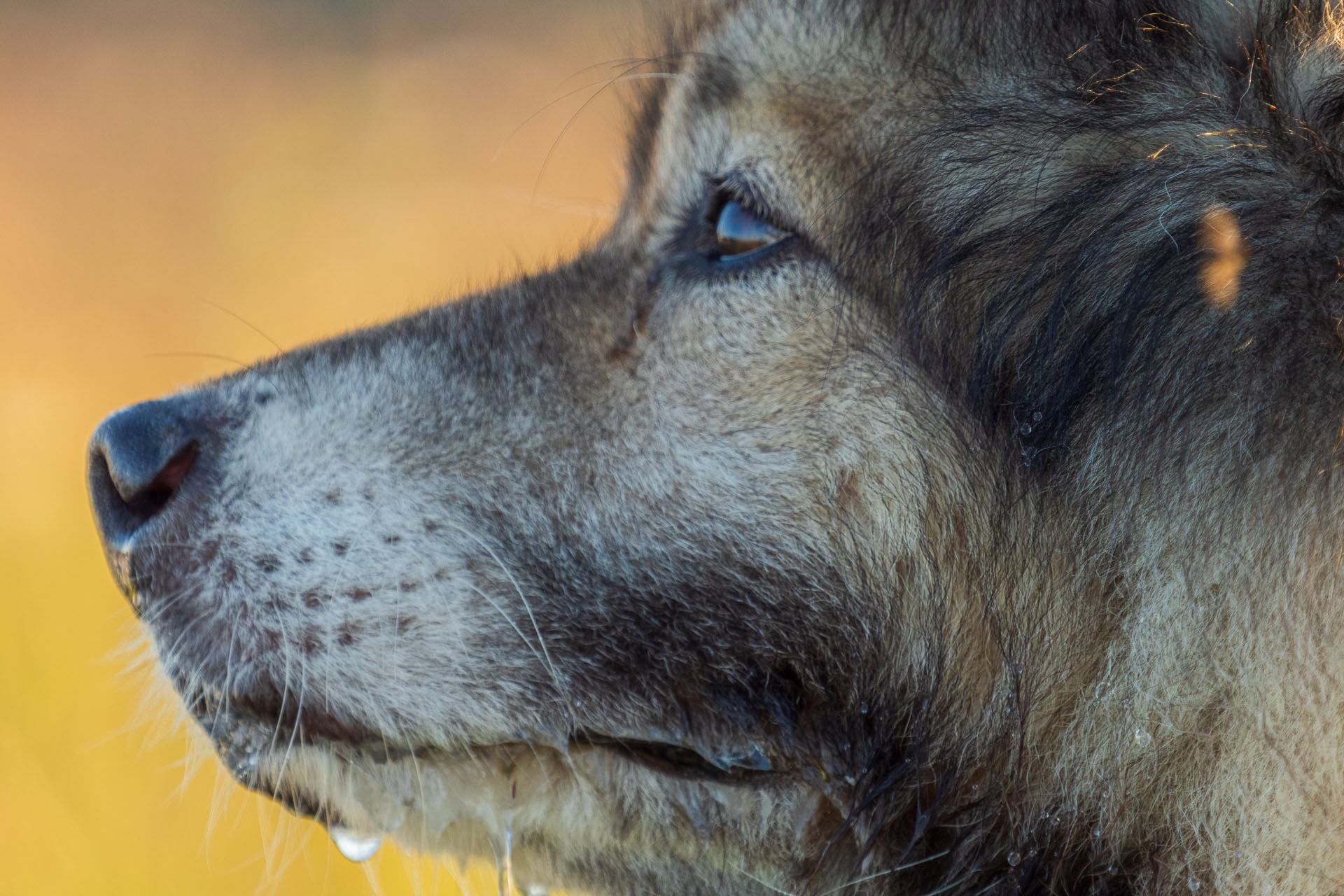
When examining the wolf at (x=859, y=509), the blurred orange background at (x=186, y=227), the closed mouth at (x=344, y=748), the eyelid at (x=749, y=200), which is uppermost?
the eyelid at (x=749, y=200)

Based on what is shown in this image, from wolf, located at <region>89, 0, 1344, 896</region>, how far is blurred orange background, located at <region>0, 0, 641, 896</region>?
1052 mm

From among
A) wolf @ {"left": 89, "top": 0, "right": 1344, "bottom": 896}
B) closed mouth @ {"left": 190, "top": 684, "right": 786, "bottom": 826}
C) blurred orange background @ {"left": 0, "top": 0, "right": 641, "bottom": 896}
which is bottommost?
blurred orange background @ {"left": 0, "top": 0, "right": 641, "bottom": 896}

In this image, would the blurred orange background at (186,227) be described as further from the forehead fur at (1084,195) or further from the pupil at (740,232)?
the forehead fur at (1084,195)

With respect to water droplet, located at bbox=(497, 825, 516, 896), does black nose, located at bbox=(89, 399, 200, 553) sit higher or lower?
higher

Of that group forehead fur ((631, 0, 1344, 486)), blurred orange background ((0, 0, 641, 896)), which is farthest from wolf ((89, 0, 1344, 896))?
blurred orange background ((0, 0, 641, 896))

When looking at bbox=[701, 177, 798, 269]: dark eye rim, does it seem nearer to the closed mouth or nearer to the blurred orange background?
the closed mouth

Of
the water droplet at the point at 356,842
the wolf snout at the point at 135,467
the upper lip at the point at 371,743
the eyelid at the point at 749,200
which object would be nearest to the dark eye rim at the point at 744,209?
the eyelid at the point at 749,200

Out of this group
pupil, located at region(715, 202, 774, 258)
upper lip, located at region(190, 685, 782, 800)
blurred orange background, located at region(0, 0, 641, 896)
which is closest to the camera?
upper lip, located at region(190, 685, 782, 800)

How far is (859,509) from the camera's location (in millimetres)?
1801

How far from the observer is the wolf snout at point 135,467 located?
199 cm

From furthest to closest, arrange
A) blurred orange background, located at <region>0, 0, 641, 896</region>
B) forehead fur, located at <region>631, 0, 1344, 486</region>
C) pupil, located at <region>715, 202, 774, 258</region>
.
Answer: blurred orange background, located at <region>0, 0, 641, 896</region>
pupil, located at <region>715, 202, 774, 258</region>
forehead fur, located at <region>631, 0, 1344, 486</region>

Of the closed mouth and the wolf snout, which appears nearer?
the closed mouth

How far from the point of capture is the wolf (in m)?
1.60

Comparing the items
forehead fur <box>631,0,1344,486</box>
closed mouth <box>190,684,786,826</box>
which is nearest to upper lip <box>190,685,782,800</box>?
closed mouth <box>190,684,786,826</box>
